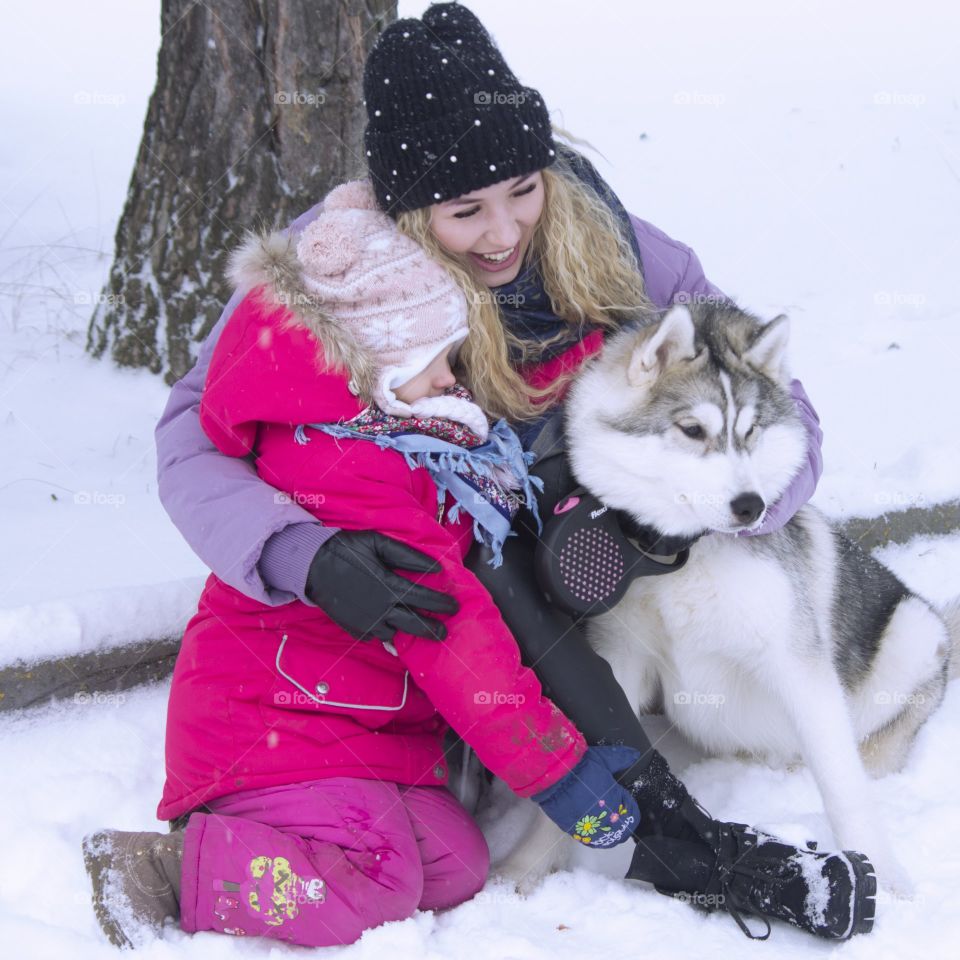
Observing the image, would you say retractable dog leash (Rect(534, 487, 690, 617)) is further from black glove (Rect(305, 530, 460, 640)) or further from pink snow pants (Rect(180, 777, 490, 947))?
pink snow pants (Rect(180, 777, 490, 947))

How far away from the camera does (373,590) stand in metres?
2.28

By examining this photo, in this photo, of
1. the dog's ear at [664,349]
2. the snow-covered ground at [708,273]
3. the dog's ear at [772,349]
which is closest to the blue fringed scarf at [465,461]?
the dog's ear at [664,349]

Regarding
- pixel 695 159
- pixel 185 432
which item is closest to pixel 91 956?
pixel 185 432

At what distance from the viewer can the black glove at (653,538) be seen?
2.58m

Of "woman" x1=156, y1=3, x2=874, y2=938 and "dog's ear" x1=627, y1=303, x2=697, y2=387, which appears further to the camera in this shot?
"dog's ear" x1=627, y1=303, x2=697, y2=387

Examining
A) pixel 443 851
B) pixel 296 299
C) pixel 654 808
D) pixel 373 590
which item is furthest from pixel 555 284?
pixel 443 851

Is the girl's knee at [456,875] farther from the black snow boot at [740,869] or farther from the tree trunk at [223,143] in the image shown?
the tree trunk at [223,143]

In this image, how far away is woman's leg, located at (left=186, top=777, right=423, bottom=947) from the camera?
2.13 meters

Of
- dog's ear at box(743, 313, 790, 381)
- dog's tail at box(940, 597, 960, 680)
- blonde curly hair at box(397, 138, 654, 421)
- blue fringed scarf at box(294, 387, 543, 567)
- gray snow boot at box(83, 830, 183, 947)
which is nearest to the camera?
gray snow boot at box(83, 830, 183, 947)

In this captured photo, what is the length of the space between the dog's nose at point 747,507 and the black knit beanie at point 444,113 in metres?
1.01

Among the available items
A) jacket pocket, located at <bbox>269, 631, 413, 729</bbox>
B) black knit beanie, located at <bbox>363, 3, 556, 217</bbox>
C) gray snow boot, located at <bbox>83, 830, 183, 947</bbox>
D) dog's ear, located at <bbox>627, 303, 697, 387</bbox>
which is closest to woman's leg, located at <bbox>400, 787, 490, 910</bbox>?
jacket pocket, located at <bbox>269, 631, 413, 729</bbox>

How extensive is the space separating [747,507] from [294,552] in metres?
1.04

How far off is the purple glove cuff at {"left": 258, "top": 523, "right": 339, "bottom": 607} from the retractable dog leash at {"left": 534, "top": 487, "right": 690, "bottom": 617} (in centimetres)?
54

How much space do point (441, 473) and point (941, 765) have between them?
1675 millimetres
